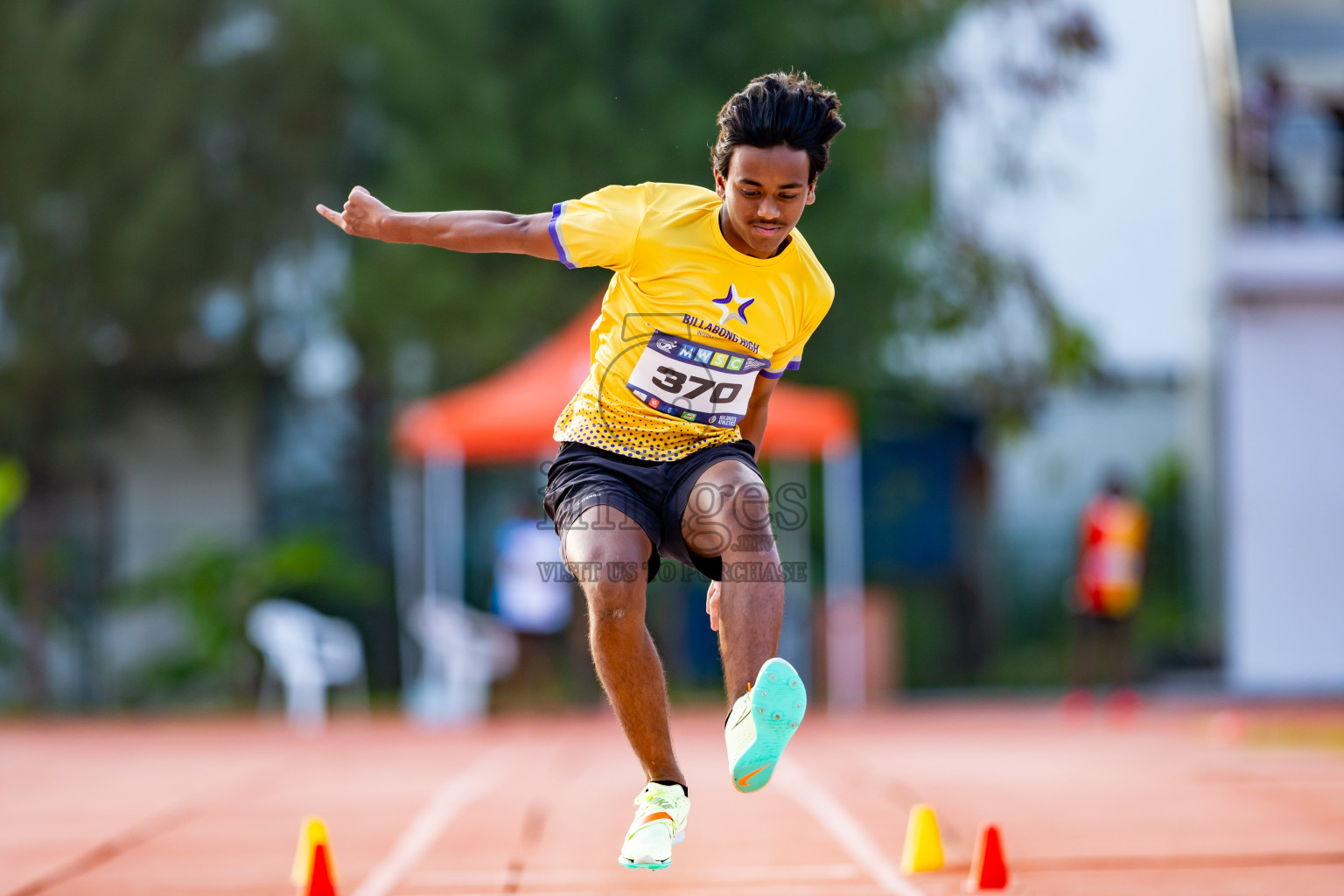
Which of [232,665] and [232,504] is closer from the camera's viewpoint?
[232,665]

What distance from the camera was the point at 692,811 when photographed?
7484 millimetres

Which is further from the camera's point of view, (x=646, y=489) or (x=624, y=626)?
(x=646, y=489)

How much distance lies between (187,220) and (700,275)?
11.9 meters

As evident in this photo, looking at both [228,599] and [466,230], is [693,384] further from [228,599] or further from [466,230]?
[228,599]

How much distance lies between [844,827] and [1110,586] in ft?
21.2

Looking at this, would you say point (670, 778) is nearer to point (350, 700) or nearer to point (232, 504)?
point (350, 700)

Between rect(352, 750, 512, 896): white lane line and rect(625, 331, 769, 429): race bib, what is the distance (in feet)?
6.99

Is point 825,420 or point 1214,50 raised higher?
point 1214,50

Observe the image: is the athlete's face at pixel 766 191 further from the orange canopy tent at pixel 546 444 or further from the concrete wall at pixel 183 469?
the concrete wall at pixel 183 469

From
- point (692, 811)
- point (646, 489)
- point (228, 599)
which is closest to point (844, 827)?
point (692, 811)

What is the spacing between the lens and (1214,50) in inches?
635

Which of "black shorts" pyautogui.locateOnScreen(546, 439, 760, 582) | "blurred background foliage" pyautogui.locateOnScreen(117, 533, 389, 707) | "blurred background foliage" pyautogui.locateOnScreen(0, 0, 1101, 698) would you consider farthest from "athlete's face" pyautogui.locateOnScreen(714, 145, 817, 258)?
"blurred background foliage" pyautogui.locateOnScreen(117, 533, 389, 707)

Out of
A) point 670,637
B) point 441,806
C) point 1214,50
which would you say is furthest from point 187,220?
point 1214,50

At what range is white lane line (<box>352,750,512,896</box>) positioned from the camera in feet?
18.7
